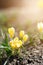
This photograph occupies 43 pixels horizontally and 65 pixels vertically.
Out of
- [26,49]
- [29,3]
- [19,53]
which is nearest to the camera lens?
[19,53]

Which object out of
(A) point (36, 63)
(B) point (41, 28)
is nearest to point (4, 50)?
(A) point (36, 63)

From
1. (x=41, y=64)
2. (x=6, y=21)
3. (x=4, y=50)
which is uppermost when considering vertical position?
(x=6, y=21)

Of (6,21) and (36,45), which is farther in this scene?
(6,21)

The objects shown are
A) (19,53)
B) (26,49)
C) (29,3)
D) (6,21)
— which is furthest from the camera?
(29,3)

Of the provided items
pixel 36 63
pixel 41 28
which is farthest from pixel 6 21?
pixel 36 63

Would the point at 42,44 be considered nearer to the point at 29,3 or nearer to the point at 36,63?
the point at 36,63

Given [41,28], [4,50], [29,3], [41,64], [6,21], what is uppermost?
[29,3]

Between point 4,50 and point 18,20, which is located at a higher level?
point 18,20

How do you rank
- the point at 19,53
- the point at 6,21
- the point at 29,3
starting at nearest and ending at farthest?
the point at 19,53 → the point at 6,21 → the point at 29,3

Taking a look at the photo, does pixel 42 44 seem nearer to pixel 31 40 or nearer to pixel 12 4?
pixel 31 40
